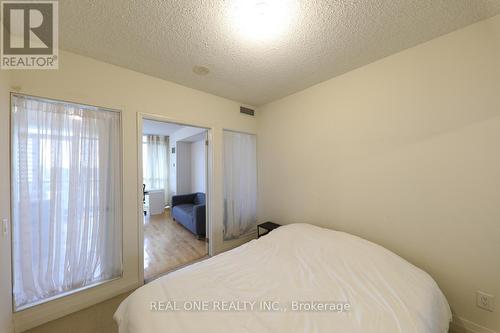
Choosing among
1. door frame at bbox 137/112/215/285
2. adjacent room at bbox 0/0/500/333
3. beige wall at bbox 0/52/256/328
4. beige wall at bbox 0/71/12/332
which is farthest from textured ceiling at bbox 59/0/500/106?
beige wall at bbox 0/71/12/332

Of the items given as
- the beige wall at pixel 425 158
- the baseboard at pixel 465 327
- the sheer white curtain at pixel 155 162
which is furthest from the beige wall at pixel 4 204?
the sheer white curtain at pixel 155 162

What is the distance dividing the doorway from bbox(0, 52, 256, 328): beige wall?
0.34 meters

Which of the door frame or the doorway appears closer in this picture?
the door frame

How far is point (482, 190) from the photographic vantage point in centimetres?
140

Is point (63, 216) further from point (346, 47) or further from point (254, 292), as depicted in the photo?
point (346, 47)

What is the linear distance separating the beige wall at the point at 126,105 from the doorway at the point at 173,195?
13.4 inches

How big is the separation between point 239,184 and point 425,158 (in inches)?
91.5

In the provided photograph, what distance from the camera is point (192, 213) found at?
374 centimetres

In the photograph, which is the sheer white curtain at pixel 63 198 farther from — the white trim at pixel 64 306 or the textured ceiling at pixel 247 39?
the textured ceiling at pixel 247 39

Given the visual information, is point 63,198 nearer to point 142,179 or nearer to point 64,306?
point 142,179

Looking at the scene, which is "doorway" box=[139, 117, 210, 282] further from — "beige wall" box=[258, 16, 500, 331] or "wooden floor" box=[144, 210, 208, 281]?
"beige wall" box=[258, 16, 500, 331]

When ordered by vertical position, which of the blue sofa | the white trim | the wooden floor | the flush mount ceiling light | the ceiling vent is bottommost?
the wooden floor

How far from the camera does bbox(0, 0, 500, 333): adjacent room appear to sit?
48.6 inches
